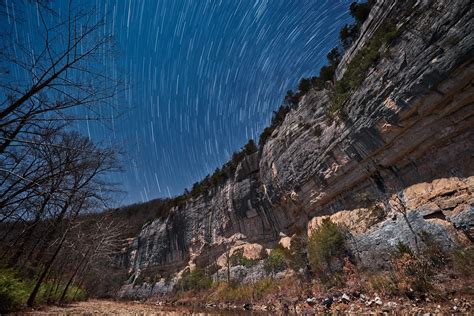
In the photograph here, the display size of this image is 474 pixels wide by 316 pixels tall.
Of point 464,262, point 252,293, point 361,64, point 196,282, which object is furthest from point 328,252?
point 196,282

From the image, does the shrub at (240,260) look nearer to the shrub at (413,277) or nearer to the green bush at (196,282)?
the green bush at (196,282)

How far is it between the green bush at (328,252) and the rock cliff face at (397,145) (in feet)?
3.43

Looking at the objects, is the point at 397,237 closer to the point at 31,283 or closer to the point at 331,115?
the point at 331,115

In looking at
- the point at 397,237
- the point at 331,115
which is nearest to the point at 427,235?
the point at 397,237

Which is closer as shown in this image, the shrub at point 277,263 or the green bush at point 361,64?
the green bush at point 361,64

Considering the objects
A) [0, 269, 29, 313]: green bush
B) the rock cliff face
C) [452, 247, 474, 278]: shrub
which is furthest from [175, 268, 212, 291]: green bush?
[452, 247, 474, 278]: shrub

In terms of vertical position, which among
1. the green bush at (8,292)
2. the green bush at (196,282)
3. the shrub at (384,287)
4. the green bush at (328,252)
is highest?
the green bush at (196,282)

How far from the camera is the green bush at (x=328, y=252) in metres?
16.1

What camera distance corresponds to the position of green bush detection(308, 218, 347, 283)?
1612 cm

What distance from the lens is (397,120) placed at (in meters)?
13.9

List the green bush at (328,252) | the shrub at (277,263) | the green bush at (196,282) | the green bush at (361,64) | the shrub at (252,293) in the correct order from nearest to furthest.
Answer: the green bush at (328,252) → the green bush at (361,64) → the shrub at (252,293) → the shrub at (277,263) → the green bush at (196,282)

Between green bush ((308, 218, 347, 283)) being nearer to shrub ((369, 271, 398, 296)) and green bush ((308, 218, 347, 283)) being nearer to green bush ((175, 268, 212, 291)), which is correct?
shrub ((369, 271, 398, 296))

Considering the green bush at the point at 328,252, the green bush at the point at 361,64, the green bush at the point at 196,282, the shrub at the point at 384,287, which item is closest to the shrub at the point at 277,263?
the green bush at the point at 328,252

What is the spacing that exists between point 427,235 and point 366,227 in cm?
516
